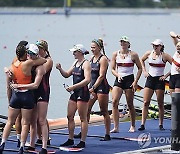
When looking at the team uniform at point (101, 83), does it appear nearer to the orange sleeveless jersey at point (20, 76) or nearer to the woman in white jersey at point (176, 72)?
the woman in white jersey at point (176, 72)

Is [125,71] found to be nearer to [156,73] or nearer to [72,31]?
[156,73]

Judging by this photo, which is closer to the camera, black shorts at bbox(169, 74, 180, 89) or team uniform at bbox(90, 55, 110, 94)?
team uniform at bbox(90, 55, 110, 94)

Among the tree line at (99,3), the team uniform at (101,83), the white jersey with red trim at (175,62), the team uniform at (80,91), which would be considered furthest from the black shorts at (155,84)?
the tree line at (99,3)

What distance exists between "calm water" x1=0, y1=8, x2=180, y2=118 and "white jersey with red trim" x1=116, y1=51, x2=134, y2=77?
4.62 meters

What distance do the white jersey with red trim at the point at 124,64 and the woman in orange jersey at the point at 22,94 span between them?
2749 millimetres

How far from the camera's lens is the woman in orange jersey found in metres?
11.6

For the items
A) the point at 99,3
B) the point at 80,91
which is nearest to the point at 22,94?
the point at 80,91

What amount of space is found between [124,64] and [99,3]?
7635cm

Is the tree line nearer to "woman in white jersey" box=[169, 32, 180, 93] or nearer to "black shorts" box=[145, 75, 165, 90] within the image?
"black shorts" box=[145, 75, 165, 90]

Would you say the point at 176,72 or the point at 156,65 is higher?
the point at 156,65

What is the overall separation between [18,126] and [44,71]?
1.22 metres

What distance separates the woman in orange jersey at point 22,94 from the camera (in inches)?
458

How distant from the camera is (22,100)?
11633 millimetres

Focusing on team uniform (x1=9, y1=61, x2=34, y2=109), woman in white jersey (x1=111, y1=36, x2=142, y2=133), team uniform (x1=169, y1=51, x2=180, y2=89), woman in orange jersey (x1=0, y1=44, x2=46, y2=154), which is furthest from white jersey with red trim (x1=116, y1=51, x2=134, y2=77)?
team uniform (x1=9, y1=61, x2=34, y2=109)
